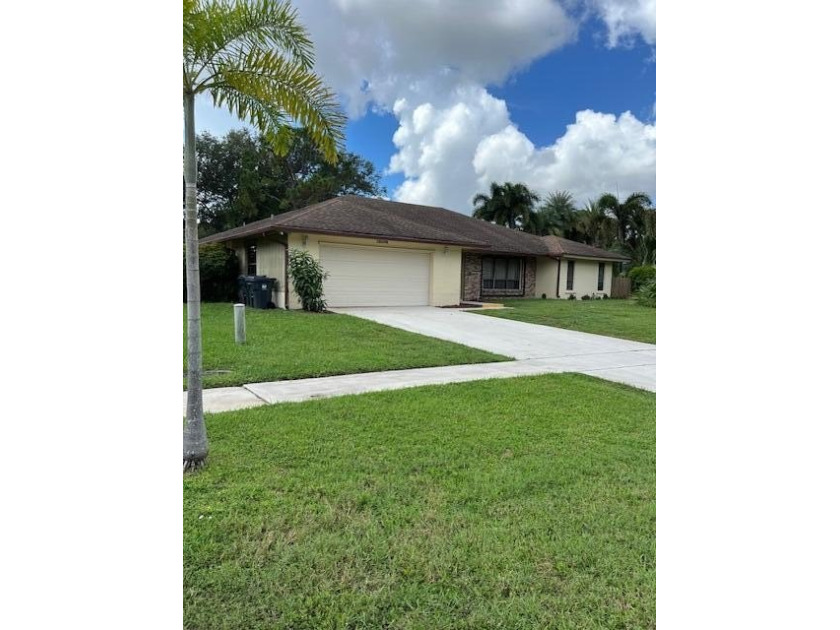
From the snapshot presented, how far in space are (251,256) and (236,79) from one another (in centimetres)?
1440

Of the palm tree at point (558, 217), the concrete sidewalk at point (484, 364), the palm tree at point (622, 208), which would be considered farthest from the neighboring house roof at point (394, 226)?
the palm tree at point (558, 217)

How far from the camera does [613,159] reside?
3484 mm

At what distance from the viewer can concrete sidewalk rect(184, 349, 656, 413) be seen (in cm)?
521

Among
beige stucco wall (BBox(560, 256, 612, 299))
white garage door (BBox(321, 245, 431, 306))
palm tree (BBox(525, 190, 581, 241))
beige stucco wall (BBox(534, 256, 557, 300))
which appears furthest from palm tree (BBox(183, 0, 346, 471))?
palm tree (BBox(525, 190, 581, 241))

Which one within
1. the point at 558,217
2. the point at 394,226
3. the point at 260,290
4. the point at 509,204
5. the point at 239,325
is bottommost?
the point at 239,325

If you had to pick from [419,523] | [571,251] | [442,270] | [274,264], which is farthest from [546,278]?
[419,523]

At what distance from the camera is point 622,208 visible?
108 ft

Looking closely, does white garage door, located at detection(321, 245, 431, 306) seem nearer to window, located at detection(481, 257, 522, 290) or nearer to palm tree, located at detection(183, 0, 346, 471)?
window, located at detection(481, 257, 522, 290)

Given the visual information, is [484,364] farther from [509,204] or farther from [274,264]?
[509,204]

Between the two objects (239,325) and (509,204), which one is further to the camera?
(509,204)
